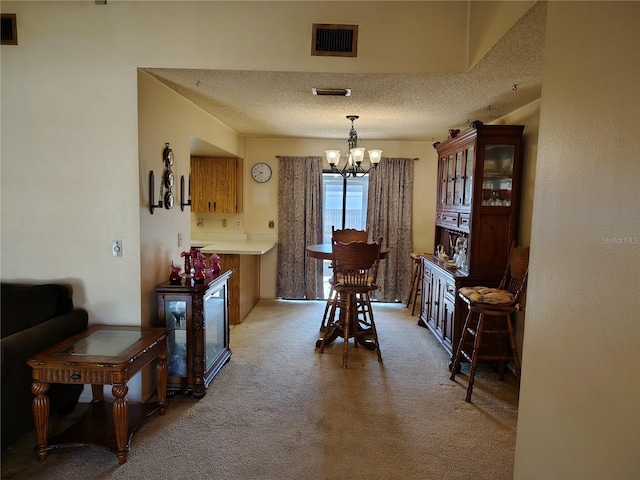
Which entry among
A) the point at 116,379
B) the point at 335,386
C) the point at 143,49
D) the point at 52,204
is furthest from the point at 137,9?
the point at 335,386

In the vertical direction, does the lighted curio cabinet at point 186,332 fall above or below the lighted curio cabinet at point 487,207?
below

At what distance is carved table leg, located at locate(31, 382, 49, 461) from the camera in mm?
2227

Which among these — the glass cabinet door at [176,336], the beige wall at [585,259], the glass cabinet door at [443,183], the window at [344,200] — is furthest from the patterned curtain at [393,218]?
the beige wall at [585,259]

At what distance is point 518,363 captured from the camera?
3.12 meters

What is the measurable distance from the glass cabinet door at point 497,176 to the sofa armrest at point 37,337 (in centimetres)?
333

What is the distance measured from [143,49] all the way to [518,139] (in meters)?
3.05

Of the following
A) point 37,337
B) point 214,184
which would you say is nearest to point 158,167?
point 37,337

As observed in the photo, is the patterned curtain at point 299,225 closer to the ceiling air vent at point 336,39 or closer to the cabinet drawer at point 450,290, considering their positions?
the cabinet drawer at point 450,290

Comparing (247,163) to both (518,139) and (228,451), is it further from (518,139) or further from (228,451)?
(228,451)

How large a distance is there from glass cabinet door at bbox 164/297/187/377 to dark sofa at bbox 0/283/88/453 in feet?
1.82

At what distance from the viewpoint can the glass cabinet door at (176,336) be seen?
3.00 meters

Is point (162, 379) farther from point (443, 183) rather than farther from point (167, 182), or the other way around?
point (443, 183)

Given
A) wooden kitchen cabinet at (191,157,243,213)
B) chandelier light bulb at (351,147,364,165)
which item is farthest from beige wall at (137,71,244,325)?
wooden kitchen cabinet at (191,157,243,213)

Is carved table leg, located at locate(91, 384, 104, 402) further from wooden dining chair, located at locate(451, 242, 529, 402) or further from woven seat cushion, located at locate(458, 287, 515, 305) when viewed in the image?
woven seat cushion, located at locate(458, 287, 515, 305)
